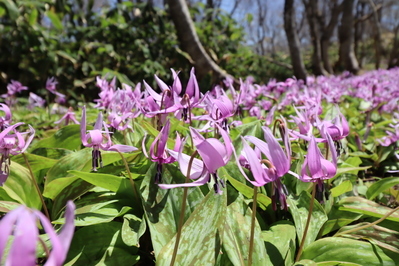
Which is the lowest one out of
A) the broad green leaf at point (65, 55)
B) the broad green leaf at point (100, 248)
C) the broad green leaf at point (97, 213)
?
the broad green leaf at point (100, 248)

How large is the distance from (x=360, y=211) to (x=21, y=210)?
4.50 feet

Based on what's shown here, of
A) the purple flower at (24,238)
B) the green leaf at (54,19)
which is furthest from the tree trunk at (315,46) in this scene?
the purple flower at (24,238)

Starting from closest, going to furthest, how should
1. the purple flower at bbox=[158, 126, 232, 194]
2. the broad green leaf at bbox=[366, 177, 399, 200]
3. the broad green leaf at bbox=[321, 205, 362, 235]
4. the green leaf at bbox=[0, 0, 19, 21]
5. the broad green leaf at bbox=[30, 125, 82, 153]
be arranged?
1. the purple flower at bbox=[158, 126, 232, 194]
2. the broad green leaf at bbox=[321, 205, 362, 235]
3. the broad green leaf at bbox=[366, 177, 399, 200]
4. the broad green leaf at bbox=[30, 125, 82, 153]
5. the green leaf at bbox=[0, 0, 19, 21]

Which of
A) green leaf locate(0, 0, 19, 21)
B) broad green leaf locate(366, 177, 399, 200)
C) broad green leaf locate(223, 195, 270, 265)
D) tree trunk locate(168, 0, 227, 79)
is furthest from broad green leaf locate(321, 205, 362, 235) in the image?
tree trunk locate(168, 0, 227, 79)

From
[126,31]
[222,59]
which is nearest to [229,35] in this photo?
[222,59]

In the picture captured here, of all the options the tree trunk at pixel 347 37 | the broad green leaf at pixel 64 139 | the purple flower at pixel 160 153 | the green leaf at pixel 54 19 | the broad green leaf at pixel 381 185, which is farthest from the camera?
the tree trunk at pixel 347 37

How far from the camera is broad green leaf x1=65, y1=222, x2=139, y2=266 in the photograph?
1.14 m

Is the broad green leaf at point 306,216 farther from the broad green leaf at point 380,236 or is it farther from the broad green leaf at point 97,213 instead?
the broad green leaf at point 97,213

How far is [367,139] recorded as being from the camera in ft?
9.59

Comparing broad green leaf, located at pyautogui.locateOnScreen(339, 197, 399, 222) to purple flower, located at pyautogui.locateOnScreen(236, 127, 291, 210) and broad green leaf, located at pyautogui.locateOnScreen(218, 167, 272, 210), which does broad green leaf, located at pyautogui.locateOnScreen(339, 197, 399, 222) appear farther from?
purple flower, located at pyautogui.locateOnScreen(236, 127, 291, 210)

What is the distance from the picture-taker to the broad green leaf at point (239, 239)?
3.45 ft

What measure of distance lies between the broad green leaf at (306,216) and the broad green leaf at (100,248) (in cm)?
63

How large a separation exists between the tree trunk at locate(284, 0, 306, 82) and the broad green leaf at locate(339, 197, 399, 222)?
391 inches

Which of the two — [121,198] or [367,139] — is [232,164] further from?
[367,139]
